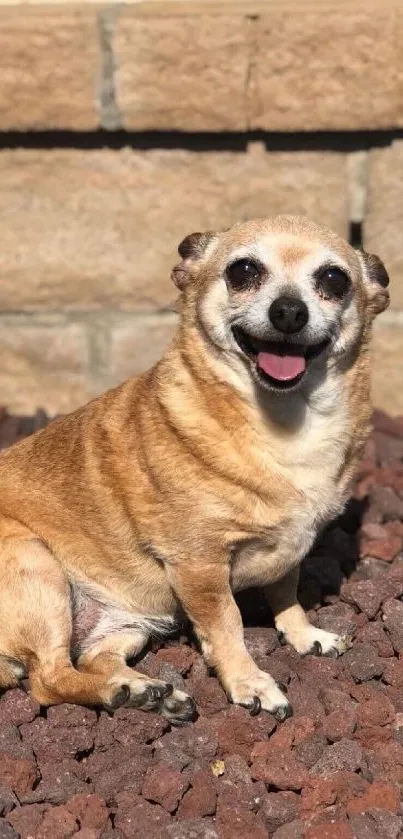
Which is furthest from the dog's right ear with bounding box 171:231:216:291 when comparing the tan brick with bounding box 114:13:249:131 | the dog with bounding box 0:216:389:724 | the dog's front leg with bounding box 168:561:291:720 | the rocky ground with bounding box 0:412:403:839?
the tan brick with bounding box 114:13:249:131

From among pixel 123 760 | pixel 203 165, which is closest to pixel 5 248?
pixel 203 165

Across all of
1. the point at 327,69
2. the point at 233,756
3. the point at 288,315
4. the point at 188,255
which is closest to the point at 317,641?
the point at 233,756

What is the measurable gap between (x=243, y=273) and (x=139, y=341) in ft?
6.42

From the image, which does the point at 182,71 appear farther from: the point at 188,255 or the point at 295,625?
the point at 295,625

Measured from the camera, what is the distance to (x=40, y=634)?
3.34 meters

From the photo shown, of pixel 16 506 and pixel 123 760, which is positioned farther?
pixel 16 506

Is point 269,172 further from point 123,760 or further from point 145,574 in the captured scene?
point 123,760

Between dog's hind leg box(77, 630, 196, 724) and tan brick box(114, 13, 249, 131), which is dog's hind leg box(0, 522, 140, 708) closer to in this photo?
dog's hind leg box(77, 630, 196, 724)

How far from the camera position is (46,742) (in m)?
3.12

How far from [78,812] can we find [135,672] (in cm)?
61

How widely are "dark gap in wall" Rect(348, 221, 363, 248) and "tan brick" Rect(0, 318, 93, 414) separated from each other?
1.38 metres

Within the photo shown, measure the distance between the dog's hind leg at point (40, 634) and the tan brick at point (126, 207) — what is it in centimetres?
204

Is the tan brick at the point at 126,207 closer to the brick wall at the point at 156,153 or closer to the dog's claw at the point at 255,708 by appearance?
the brick wall at the point at 156,153

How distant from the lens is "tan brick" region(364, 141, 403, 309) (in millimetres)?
4941
